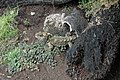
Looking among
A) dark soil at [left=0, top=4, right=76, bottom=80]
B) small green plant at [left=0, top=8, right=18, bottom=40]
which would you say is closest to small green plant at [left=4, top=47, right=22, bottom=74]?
dark soil at [left=0, top=4, right=76, bottom=80]

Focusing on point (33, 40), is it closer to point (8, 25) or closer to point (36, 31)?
point (36, 31)

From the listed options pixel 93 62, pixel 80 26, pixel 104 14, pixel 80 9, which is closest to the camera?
pixel 93 62

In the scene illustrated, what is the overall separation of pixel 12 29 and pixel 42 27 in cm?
51

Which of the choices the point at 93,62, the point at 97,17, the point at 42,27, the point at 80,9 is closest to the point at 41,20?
the point at 42,27

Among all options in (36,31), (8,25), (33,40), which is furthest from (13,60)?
(8,25)

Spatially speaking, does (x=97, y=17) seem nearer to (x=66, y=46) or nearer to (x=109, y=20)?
(x=109, y=20)

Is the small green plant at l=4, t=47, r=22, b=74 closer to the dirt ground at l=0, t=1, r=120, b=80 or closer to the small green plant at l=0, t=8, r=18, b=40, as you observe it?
the dirt ground at l=0, t=1, r=120, b=80

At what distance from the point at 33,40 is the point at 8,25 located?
58cm

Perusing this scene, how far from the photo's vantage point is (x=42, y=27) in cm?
568

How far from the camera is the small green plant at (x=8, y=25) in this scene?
570cm

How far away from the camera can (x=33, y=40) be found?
5504 mm

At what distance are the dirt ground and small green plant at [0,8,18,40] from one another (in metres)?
0.10

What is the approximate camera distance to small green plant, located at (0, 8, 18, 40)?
570 cm

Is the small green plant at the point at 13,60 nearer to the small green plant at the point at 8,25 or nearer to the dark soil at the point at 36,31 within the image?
the dark soil at the point at 36,31
